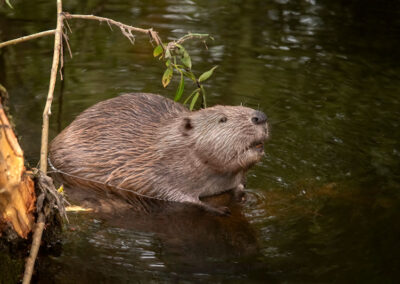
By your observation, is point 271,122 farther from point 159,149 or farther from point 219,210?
point 219,210

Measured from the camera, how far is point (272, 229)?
4.40 m

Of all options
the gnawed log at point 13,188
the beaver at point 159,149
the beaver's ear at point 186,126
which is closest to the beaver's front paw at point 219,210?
the beaver at point 159,149

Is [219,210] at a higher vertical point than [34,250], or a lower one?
lower

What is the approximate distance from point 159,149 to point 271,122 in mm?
1352

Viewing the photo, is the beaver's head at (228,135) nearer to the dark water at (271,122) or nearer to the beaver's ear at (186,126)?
the beaver's ear at (186,126)

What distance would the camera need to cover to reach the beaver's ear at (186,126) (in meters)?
4.89

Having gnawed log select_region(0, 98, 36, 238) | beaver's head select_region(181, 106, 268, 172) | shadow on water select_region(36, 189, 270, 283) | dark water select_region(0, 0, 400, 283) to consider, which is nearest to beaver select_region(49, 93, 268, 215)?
beaver's head select_region(181, 106, 268, 172)

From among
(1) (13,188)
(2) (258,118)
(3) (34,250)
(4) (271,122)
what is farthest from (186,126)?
(3) (34,250)

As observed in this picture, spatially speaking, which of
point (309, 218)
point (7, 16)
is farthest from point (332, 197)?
point (7, 16)

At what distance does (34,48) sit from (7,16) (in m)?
1.08

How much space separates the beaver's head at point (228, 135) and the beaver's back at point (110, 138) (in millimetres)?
380

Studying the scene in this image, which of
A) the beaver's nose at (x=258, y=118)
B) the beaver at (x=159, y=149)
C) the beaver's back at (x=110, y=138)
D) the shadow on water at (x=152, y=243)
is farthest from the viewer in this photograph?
the beaver's back at (x=110, y=138)

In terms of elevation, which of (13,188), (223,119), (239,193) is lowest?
(239,193)

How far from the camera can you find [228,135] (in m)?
4.67
